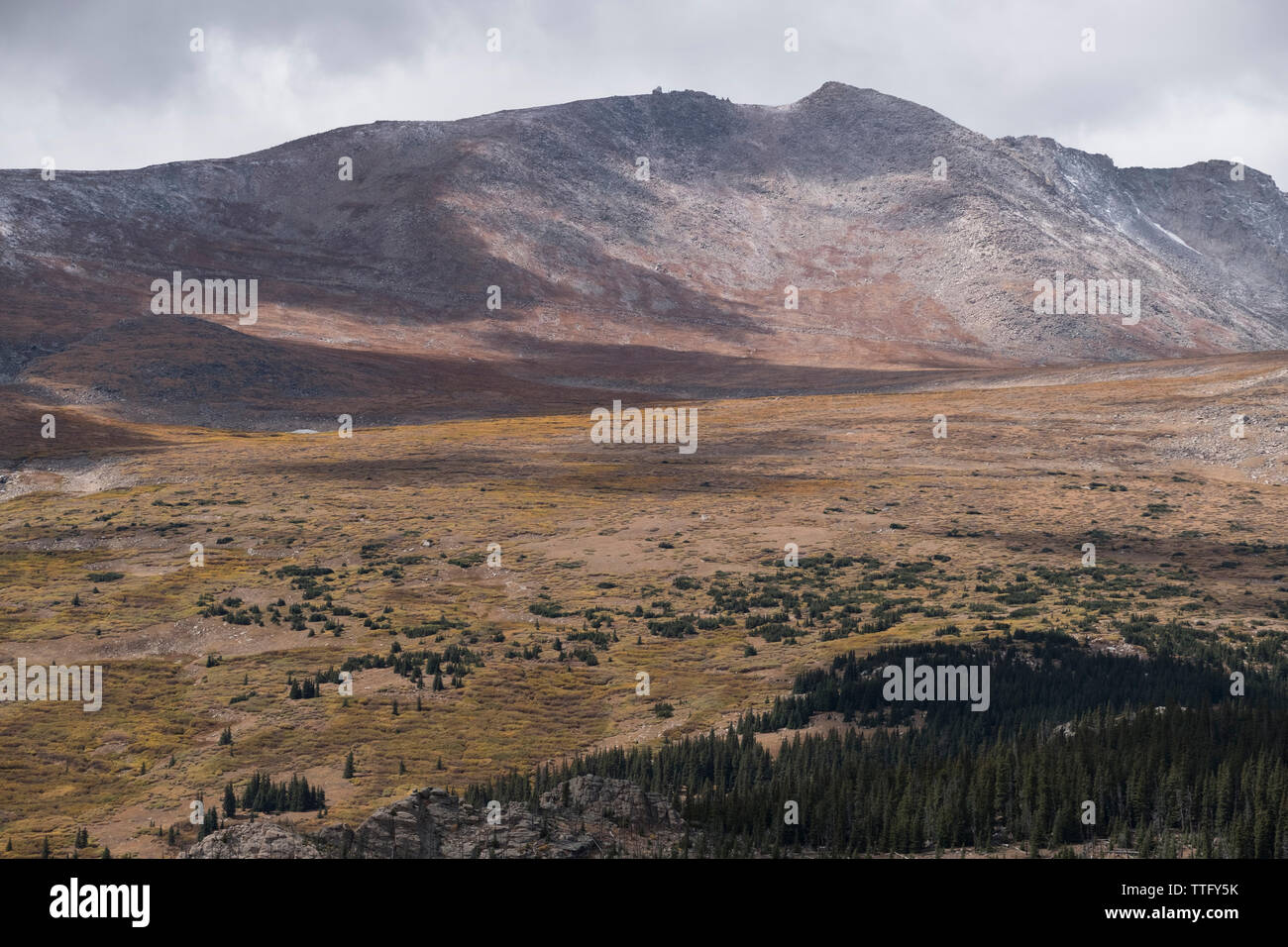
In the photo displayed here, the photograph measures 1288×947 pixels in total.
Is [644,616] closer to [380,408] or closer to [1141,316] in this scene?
[380,408]

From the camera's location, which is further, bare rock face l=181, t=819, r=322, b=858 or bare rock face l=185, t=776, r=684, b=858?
bare rock face l=185, t=776, r=684, b=858

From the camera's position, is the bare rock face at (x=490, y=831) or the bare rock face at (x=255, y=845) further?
the bare rock face at (x=490, y=831)

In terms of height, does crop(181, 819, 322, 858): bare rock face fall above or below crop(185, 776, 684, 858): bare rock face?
above

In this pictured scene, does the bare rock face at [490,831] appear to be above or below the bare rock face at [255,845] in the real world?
below

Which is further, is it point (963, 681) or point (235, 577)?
point (235, 577)
